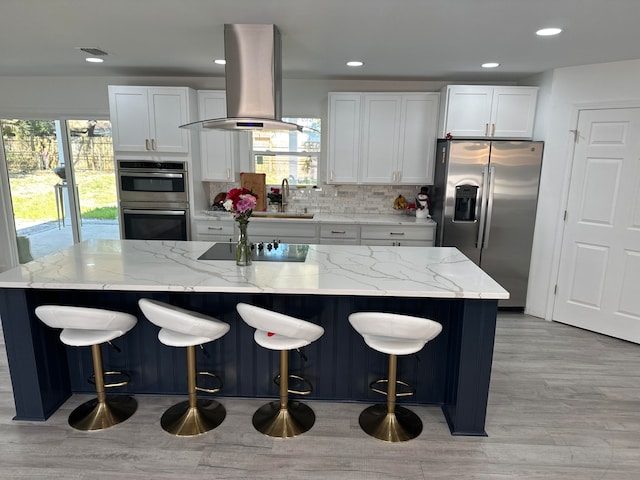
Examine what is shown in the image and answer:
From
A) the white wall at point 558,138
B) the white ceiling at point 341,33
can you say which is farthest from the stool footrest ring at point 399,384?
the white wall at point 558,138

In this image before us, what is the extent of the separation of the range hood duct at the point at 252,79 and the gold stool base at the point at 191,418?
183cm

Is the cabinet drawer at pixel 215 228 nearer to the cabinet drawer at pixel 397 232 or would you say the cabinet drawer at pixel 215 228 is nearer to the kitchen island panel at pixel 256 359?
the cabinet drawer at pixel 397 232

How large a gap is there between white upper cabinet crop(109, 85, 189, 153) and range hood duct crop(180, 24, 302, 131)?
68.3 inches

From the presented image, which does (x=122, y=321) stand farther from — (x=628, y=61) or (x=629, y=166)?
(x=628, y=61)

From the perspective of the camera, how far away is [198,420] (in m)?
2.46

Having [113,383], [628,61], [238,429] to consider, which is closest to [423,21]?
[628,61]

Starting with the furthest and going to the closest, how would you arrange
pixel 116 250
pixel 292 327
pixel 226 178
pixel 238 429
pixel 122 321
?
pixel 226 178 → pixel 116 250 → pixel 238 429 → pixel 122 321 → pixel 292 327

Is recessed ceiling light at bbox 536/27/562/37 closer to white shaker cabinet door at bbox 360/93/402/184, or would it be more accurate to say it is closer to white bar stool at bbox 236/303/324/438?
white shaker cabinet door at bbox 360/93/402/184

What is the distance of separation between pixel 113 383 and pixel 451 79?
436cm

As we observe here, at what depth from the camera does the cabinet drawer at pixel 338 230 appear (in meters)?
4.56

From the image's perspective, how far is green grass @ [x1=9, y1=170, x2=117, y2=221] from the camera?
5090mm

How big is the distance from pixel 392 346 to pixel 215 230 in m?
2.94

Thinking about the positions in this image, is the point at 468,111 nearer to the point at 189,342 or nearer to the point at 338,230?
the point at 338,230

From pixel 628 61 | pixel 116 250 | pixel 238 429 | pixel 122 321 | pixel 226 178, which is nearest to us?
pixel 122 321
